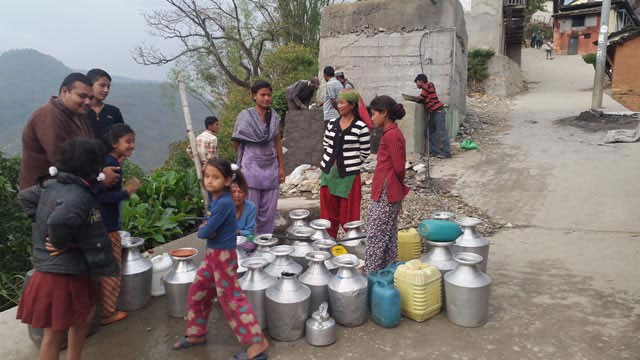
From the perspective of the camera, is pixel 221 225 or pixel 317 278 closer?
pixel 221 225

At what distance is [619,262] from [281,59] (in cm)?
1188

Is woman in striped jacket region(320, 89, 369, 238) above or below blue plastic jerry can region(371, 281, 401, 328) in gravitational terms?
above

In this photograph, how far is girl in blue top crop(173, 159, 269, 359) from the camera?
8.84 ft

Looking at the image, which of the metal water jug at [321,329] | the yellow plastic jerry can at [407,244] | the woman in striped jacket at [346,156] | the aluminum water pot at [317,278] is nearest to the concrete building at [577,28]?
the woman in striped jacket at [346,156]

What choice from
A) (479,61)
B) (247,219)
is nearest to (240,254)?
(247,219)

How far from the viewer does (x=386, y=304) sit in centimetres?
306

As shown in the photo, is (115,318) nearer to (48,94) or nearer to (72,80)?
(72,80)

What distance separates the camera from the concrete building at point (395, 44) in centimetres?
897

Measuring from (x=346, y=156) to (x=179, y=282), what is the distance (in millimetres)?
1840

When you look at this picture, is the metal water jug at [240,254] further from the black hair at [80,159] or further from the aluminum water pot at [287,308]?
the black hair at [80,159]

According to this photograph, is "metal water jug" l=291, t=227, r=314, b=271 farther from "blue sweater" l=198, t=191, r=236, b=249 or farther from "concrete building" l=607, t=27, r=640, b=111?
"concrete building" l=607, t=27, r=640, b=111

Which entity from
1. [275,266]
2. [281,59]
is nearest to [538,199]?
[275,266]

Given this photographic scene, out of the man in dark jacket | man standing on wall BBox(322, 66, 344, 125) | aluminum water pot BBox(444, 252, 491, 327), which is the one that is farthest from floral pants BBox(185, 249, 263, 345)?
the man in dark jacket

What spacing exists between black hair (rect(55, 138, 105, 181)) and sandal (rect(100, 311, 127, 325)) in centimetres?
129
